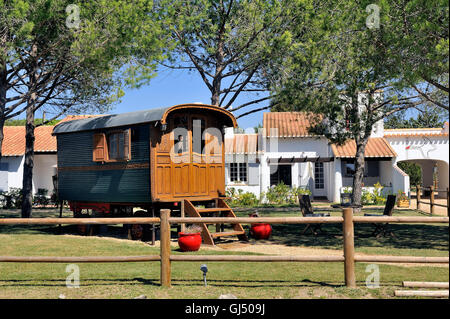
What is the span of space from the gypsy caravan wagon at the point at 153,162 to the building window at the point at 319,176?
1335 cm

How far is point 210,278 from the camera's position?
22.6 ft

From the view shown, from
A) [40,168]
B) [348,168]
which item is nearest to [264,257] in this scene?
[348,168]

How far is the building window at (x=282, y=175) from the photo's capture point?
25.5 m

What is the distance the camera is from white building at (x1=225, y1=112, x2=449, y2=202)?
78.1ft

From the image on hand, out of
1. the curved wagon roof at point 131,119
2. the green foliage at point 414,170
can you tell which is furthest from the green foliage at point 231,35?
the green foliage at point 414,170

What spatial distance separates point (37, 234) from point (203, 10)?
9338 mm

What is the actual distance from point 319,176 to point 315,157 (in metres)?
1.86

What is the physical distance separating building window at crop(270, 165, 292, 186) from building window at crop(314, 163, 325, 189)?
1469 millimetres

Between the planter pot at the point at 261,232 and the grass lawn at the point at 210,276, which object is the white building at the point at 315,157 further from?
the grass lawn at the point at 210,276

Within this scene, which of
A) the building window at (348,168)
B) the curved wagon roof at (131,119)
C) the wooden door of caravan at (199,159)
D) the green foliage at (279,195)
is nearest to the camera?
the curved wagon roof at (131,119)

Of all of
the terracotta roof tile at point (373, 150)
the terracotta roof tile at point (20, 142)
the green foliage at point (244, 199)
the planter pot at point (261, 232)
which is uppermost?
the terracotta roof tile at point (20, 142)
